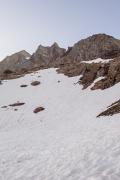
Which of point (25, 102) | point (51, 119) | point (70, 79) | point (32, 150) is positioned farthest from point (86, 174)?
point (70, 79)

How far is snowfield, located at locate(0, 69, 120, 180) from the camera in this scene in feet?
33.3

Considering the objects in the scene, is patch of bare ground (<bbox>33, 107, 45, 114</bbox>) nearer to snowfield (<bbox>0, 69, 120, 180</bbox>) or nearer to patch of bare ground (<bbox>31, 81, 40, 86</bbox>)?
snowfield (<bbox>0, 69, 120, 180</bbox>)

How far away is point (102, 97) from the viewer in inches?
1330

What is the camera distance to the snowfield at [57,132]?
10164mm

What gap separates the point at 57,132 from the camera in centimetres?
2266

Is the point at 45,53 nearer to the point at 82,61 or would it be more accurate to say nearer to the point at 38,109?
the point at 82,61

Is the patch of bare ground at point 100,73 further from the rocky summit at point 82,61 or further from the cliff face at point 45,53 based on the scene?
the cliff face at point 45,53

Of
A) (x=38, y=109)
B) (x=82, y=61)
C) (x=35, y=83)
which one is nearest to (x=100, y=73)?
(x=38, y=109)

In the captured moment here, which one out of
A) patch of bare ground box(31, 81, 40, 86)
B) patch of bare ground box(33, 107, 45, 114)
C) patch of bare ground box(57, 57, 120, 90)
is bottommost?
patch of bare ground box(33, 107, 45, 114)

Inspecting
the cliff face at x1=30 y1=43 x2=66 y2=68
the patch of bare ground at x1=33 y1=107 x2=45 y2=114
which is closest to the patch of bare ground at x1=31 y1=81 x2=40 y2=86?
the patch of bare ground at x1=33 y1=107 x2=45 y2=114

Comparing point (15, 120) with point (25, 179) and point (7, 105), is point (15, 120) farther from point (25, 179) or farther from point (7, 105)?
point (25, 179)

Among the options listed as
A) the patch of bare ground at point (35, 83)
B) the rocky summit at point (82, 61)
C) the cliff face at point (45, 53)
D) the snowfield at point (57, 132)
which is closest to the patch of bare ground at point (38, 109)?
the snowfield at point (57, 132)

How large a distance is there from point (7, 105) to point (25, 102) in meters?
2.95

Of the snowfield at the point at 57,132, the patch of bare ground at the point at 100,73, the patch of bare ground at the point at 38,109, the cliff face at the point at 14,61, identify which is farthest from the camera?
the cliff face at the point at 14,61
